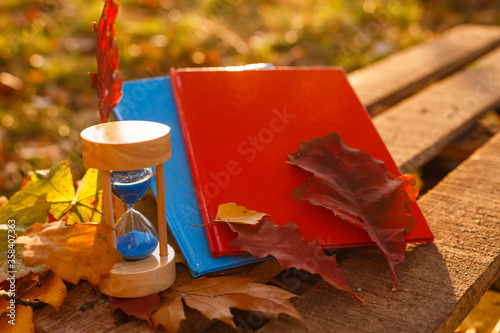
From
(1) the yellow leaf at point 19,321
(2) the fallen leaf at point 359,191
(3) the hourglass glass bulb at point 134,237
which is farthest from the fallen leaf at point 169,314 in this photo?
(2) the fallen leaf at point 359,191

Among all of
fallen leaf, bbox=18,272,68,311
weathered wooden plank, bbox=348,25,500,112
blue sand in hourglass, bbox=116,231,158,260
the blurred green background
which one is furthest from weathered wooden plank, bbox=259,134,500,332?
the blurred green background

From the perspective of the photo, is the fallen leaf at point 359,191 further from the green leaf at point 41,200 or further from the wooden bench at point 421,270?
the green leaf at point 41,200

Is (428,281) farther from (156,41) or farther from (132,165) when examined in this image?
(156,41)

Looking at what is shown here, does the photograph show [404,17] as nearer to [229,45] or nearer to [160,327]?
[229,45]

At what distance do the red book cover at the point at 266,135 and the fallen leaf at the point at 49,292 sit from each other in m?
0.28

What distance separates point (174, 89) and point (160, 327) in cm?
64

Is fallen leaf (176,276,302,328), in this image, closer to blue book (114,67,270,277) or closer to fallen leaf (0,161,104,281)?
blue book (114,67,270,277)

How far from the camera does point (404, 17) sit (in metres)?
3.82

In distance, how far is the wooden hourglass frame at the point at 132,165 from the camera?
2.62 feet

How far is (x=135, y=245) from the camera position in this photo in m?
0.90

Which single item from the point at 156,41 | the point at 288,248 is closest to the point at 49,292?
the point at 288,248

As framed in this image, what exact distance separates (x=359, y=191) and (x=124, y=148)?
0.49 meters

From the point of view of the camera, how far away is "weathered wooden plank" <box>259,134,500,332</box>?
2.72ft

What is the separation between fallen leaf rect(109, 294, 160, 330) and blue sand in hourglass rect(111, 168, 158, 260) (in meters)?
0.08
